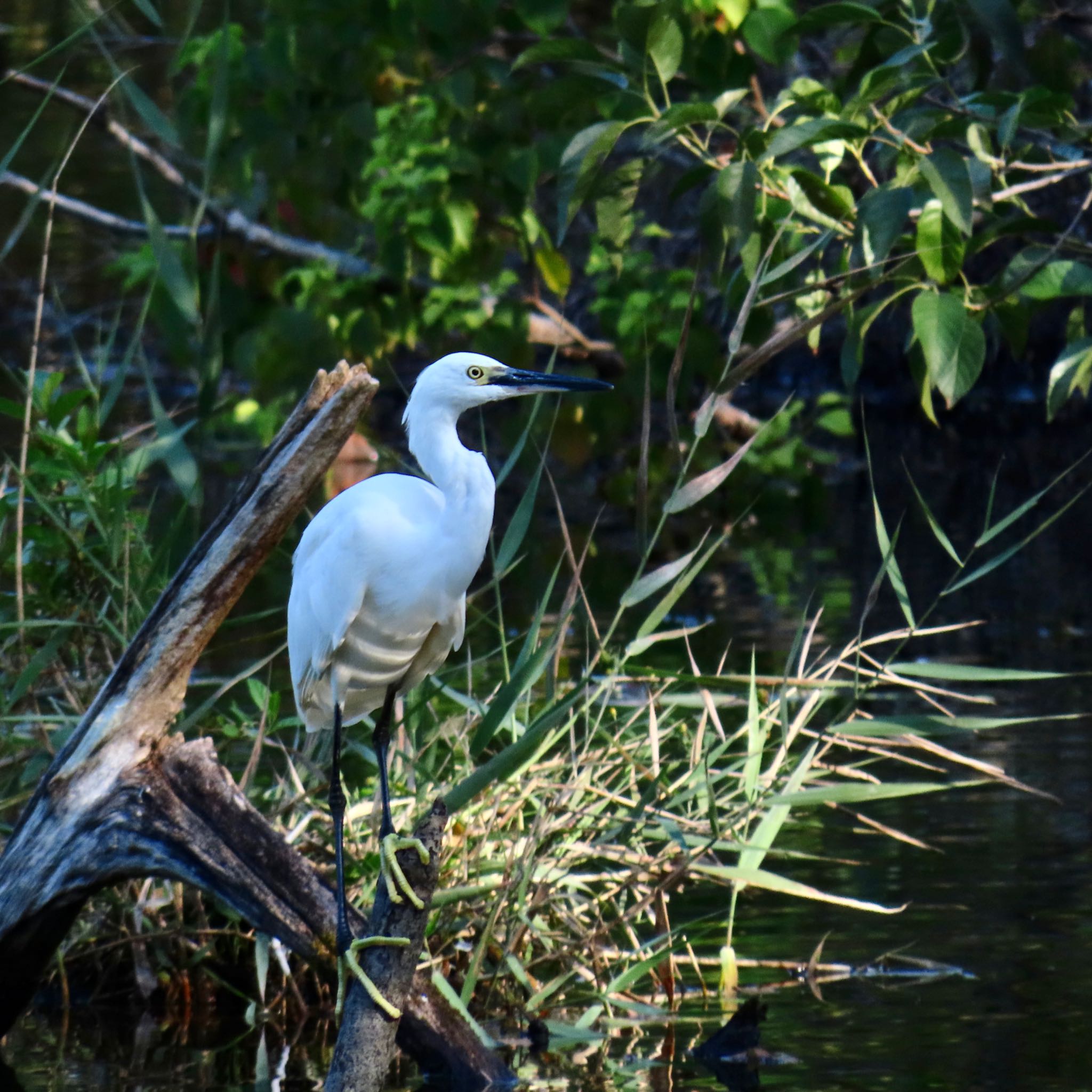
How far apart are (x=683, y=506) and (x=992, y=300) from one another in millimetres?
852

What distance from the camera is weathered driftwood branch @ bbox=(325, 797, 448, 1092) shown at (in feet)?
9.89

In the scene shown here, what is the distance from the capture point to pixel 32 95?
1959cm

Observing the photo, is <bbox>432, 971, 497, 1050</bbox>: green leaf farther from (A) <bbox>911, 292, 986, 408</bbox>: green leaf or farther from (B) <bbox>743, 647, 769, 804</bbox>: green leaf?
(A) <bbox>911, 292, 986, 408</bbox>: green leaf

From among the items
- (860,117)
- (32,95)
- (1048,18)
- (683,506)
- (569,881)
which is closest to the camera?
(683,506)

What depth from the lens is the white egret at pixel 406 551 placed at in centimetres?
357

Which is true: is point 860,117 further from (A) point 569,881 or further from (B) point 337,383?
(A) point 569,881

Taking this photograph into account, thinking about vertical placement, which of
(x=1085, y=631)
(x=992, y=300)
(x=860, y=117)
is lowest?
(x=1085, y=631)

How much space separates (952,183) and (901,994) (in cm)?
206

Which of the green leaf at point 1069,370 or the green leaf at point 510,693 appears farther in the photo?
the green leaf at point 1069,370

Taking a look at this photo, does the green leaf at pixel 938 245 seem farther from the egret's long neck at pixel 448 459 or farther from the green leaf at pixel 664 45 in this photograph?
the egret's long neck at pixel 448 459

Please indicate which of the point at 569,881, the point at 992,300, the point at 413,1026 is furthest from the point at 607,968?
the point at 992,300

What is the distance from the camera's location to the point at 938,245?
354 cm

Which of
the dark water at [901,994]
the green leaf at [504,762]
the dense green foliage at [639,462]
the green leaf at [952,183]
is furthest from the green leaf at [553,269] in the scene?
the green leaf at [504,762]

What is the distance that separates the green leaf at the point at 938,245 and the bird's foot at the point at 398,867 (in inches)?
60.7
